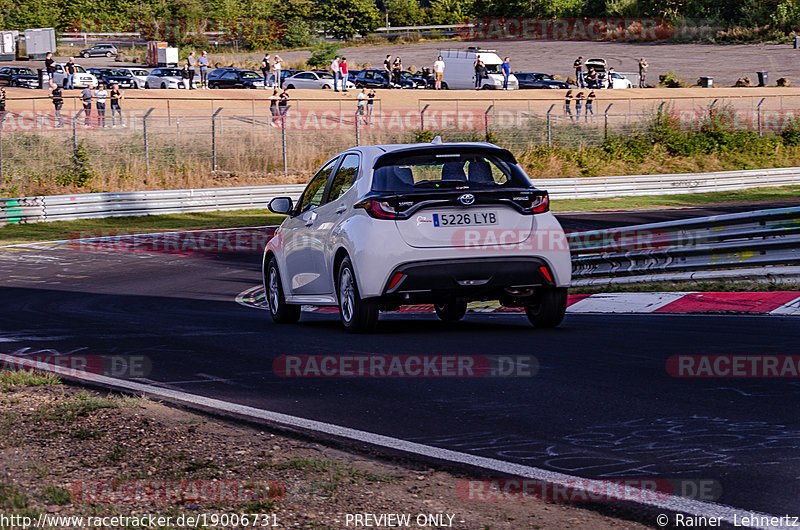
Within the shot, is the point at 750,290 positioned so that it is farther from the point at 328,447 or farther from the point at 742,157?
the point at 742,157

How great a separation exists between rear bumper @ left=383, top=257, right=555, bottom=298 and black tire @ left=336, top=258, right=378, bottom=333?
1.25 ft

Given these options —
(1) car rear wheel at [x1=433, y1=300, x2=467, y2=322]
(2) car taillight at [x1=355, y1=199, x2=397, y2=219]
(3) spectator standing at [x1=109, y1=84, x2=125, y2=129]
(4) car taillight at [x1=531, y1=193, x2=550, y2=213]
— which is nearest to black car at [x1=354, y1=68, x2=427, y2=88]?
(3) spectator standing at [x1=109, y1=84, x2=125, y2=129]

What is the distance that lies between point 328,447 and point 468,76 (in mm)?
60576

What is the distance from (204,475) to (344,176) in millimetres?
5365

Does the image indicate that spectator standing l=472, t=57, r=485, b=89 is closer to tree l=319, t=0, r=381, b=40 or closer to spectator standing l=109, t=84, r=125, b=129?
spectator standing l=109, t=84, r=125, b=129

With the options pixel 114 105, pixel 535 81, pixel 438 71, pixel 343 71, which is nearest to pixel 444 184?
pixel 114 105

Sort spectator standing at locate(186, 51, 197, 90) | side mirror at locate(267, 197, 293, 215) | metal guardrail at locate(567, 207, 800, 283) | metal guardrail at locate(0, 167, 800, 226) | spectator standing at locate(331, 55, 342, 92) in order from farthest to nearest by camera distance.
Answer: spectator standing at locate(331, 55, 342, 92) < spectator standing at locate(186, 51, 197, 90) < metal guardrail at locate(0, 167, 800, 226) < metal guardrail at locate(567, 207, 800, 283) < side mirror at locate(267, 197, 293, 215)

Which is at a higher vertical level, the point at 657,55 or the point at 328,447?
the point at 657,55

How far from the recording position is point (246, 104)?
5094 cm

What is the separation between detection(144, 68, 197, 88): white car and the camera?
199ft

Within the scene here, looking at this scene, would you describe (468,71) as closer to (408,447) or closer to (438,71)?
(438,71)

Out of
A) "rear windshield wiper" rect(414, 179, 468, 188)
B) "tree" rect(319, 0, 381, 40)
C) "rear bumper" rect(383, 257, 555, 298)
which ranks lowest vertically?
"rear bumper" rect(383, 257, 555, 298)

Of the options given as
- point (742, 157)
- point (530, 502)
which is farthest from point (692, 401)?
point (742, 157)

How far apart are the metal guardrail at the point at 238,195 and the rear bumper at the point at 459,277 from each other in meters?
20.4
